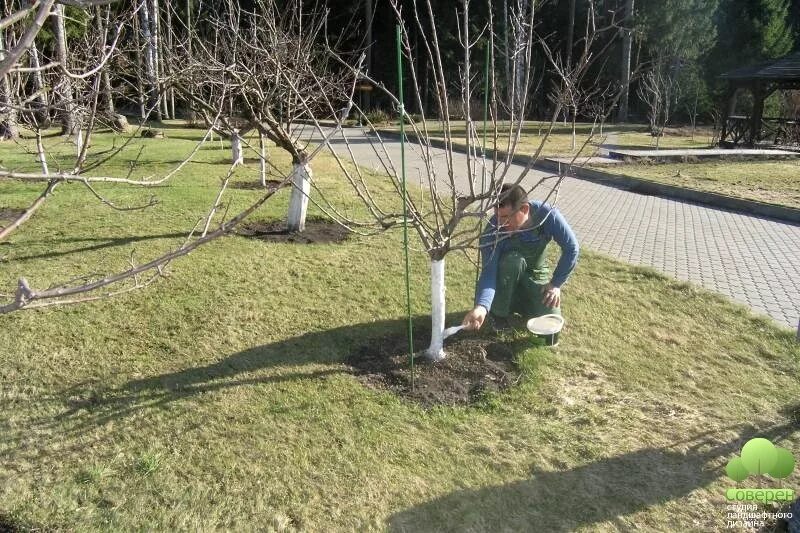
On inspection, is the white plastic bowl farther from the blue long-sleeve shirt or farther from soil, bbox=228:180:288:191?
soil, bbox=228:180:288:191

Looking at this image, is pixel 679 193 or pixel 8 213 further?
pixel 679 193

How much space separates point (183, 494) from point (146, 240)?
425cm

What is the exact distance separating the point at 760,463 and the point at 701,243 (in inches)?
204

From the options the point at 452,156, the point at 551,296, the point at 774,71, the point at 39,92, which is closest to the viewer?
the point at 39,92

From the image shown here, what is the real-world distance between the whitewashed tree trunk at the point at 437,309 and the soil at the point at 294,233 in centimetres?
310

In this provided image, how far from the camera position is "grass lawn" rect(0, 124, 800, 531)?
268 cm

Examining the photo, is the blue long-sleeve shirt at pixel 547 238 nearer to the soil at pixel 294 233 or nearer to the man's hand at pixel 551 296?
the man's hand at pixel 551 296

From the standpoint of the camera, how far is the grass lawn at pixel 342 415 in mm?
2676

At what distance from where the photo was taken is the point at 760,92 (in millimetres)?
19578

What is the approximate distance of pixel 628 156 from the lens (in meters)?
15.4

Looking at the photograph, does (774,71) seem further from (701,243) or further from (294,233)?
(294,233)

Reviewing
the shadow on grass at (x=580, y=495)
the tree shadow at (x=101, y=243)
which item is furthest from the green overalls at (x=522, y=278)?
the tree shadow at (x=101, y=243)

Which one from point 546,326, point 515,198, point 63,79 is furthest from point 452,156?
point 63,79

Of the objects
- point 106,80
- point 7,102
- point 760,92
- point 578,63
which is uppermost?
point 760,92
